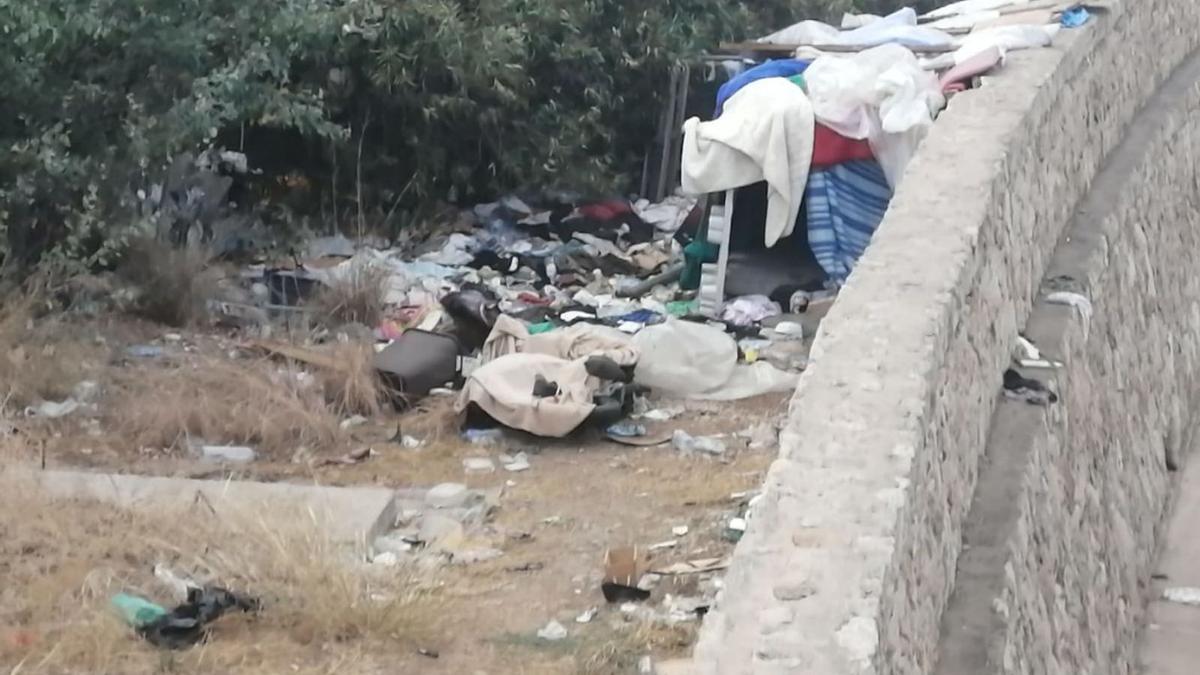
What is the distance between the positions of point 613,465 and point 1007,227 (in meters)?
1.67

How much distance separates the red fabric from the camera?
7824mm

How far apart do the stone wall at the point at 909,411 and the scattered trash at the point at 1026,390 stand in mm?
64

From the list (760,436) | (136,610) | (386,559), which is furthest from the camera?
(760,436)

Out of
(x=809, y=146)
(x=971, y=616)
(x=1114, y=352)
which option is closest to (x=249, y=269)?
(x=809, y=146)

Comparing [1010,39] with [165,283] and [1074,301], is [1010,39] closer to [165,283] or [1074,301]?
[1074,301]

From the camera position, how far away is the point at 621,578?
178 inches

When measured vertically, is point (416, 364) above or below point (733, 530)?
below

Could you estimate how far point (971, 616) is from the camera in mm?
3727

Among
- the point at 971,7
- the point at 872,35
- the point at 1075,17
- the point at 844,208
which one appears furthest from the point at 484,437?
the point at 971,7

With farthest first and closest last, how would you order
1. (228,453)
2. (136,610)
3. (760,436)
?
1. (760,436)
2. (228,453)
3. (136,610)

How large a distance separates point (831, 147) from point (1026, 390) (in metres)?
3.19

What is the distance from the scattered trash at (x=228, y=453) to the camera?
18.9ft

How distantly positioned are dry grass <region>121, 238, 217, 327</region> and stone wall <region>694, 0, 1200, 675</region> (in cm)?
358

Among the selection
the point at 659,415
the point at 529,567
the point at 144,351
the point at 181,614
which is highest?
the point at 181,614
